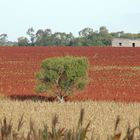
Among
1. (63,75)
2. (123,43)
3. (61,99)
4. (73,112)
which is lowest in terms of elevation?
(123,43)

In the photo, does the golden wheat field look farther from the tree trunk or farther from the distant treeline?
the distant treeline

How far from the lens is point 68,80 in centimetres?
1712

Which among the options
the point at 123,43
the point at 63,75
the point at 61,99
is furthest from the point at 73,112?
the point at 123,43

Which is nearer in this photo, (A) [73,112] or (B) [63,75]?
(A) [73,112]

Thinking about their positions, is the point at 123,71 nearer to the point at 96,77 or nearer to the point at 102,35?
the point at 96,77

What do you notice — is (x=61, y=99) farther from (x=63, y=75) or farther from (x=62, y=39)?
(x=62, y=39)

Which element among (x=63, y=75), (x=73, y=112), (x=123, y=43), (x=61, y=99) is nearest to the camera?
(x=73, y=112)

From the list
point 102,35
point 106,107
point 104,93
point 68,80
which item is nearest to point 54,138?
point 106,107

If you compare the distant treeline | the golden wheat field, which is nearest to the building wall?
the distant treeline

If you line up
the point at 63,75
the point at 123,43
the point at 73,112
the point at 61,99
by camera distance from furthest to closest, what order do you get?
the point at 123,43, the point at 63,75, the point at 61,99, the point at 73,112

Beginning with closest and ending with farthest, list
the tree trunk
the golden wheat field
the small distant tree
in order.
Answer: the golden wheat field
the tree trunk
the small distant tree

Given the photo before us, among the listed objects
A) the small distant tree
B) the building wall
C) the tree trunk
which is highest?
the small distant tree

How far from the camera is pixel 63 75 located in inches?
686

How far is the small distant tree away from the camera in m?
17.1
